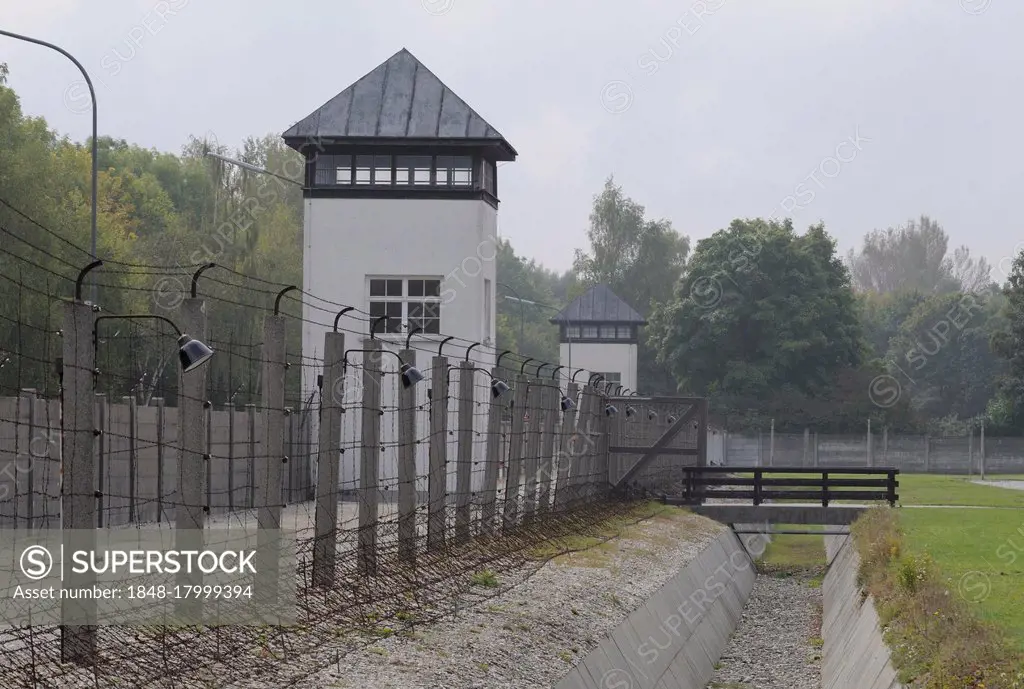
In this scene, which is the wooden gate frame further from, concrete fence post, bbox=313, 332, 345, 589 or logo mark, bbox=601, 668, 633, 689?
concrete fence post, bbox=313, 332, 345, 589

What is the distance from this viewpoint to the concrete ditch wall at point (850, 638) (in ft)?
52.8

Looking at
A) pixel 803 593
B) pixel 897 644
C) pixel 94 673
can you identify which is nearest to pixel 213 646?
pixel 94 673

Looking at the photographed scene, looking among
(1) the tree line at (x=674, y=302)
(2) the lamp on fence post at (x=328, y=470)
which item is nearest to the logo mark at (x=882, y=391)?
(1) the tree line at (x=674, y=302)

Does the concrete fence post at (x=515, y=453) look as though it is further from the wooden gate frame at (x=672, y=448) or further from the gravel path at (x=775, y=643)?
the wooden gate frame at (x=672, y=448)

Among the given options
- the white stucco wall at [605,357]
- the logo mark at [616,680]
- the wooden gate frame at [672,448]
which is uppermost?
the white stucco wall at [605,357]

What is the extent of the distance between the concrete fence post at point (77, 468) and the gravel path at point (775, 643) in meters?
11.4

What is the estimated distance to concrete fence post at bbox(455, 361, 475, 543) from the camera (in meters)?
19.2

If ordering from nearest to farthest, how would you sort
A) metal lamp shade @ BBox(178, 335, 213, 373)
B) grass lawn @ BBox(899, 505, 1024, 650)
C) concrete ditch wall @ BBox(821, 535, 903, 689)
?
metal lamp shade @ BBox(178, 335, 213, 373), concrete ditch wall @ BBox(821, 535, 903, 689), grass lawn @ BBox(899, 505, 1024, 650)

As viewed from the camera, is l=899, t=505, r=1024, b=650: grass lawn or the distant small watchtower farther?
the distant small watchtower

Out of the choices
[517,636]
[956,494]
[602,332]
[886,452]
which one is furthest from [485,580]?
[602,332]

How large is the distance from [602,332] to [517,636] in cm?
7720

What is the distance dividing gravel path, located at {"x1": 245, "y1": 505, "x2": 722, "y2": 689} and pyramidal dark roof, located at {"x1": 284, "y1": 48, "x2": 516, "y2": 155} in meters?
16.8

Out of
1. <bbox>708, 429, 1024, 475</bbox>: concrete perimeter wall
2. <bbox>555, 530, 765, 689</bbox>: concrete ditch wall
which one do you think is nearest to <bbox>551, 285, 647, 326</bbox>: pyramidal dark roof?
<bbox>708, 429, 1024, 475</bbox>: concrete perimeter wall

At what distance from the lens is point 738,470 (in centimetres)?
3403
